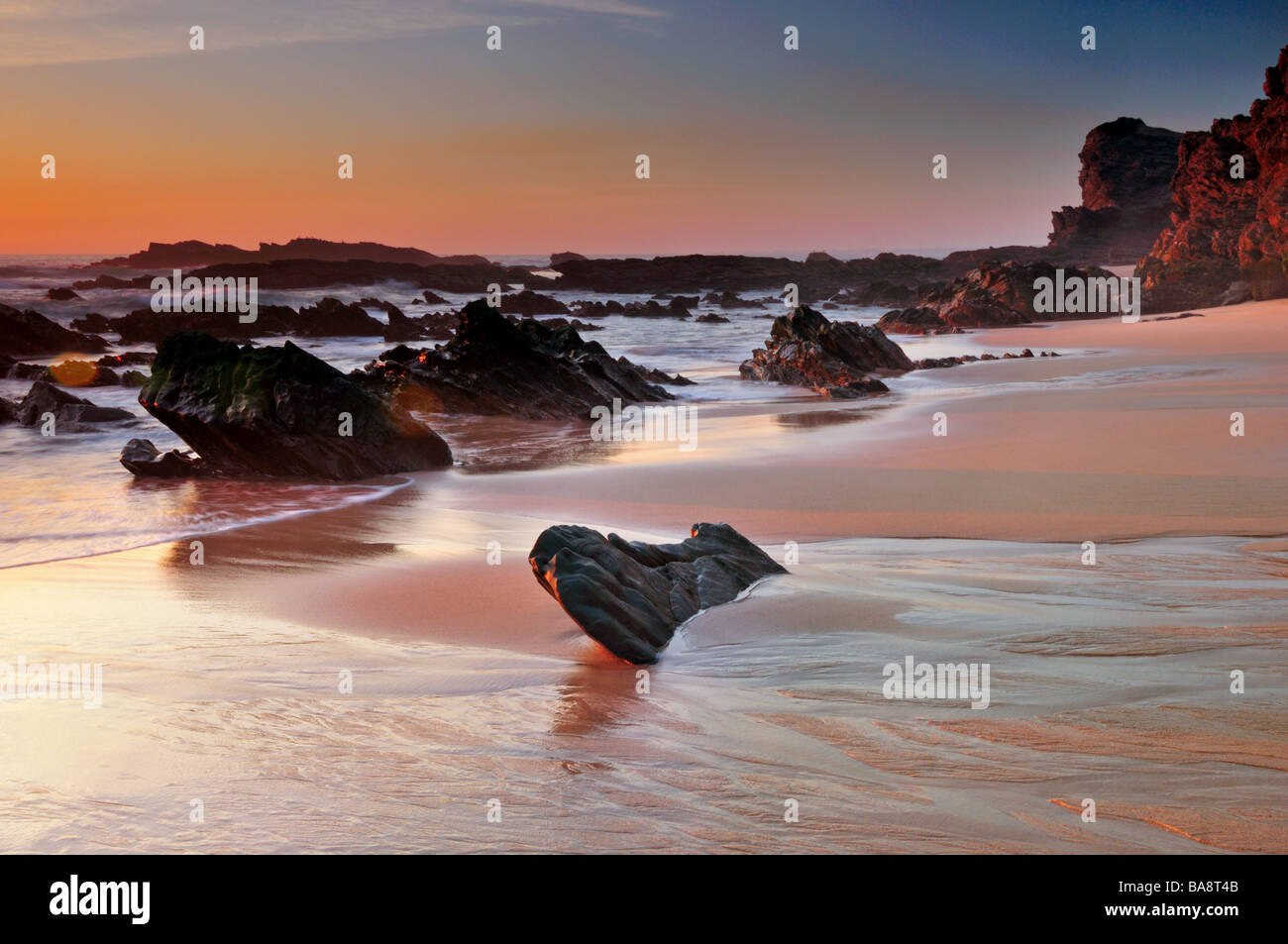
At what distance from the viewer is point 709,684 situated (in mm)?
4145

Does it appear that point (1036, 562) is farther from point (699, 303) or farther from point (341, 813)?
point (699, 303)

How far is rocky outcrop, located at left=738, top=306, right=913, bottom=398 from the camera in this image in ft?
66.0

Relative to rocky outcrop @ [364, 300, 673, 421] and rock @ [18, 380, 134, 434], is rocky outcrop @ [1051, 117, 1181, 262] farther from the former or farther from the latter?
rock @ [18, 380, 134, 434]

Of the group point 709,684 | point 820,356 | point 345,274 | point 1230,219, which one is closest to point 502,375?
point 820,356

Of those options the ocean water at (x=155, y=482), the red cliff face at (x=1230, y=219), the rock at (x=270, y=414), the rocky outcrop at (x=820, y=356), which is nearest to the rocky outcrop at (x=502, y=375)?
the ocean water at (x=155, y=482)

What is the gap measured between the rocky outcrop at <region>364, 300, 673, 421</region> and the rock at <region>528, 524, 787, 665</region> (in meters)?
11.0

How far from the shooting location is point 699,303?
59344 mm

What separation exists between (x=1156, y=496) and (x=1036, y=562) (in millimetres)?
2490

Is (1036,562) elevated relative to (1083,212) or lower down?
lower down

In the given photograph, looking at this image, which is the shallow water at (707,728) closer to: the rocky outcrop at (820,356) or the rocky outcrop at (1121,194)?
the rocky outcrop at (820,356)

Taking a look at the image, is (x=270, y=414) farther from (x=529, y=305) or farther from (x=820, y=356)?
(x=529, y=305)

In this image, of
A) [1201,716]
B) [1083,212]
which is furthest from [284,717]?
[1083,212]

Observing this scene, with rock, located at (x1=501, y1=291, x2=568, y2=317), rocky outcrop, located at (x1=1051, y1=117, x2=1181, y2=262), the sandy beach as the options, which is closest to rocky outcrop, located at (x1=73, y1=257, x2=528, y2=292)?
rock, located at (x1=501, y1=291, x2=568, y2=317)

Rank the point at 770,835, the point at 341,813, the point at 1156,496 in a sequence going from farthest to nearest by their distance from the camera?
1. the point at 1156,496
2. the point at 341,813
3. the point at 770,835
